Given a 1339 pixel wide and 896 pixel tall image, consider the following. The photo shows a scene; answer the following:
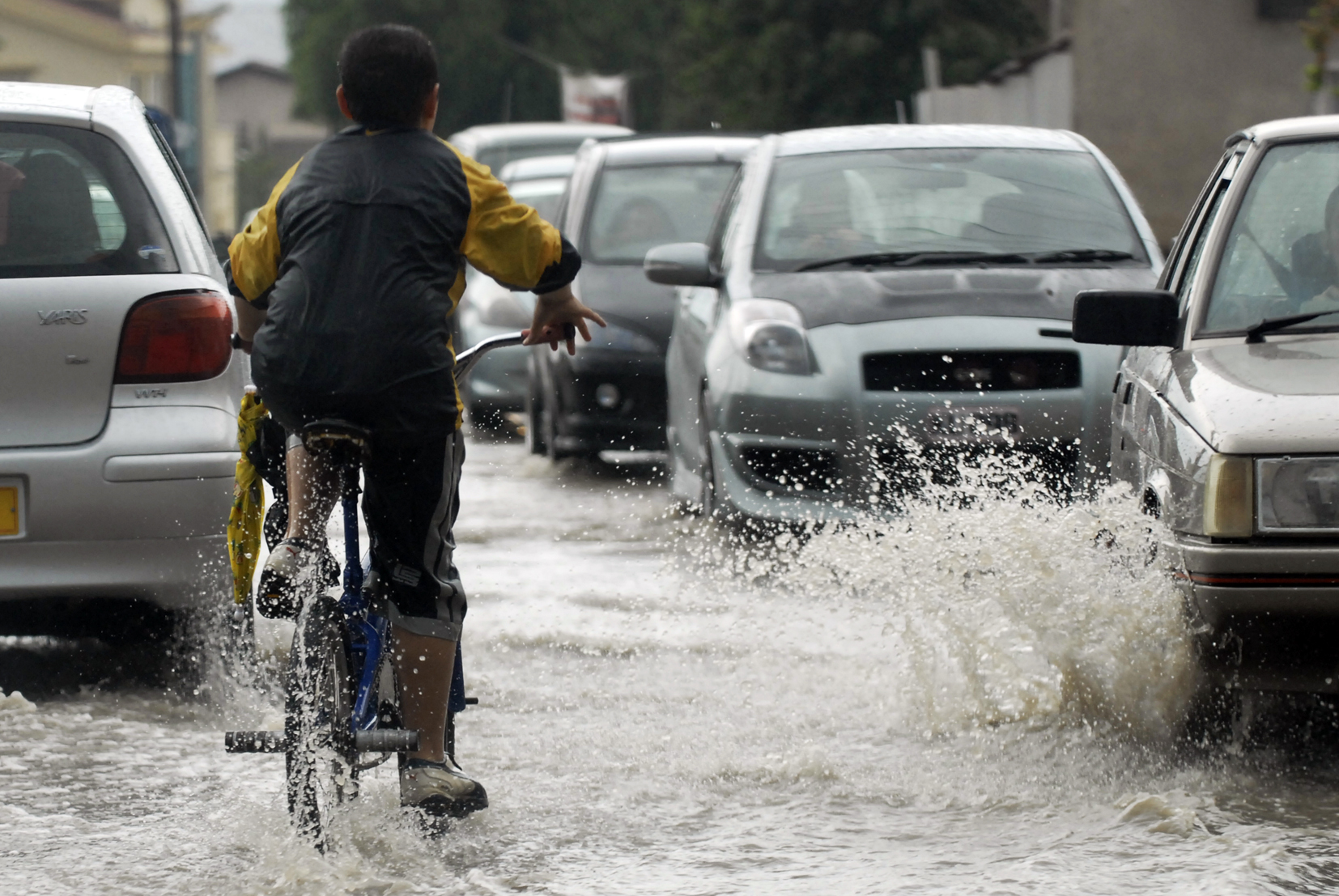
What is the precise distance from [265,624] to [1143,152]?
19.0m

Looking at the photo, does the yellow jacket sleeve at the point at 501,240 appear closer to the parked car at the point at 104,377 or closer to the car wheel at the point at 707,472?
the parked car at the point at 104,377

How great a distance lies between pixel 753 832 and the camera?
474cm

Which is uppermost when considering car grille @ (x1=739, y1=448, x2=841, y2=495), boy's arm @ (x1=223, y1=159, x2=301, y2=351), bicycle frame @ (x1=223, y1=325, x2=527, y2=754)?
boy's arm @ (x1=223, y1=159, x2=301, y2=351)

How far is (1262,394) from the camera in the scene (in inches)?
195

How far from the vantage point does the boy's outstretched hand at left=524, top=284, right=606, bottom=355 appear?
→ 4.62m

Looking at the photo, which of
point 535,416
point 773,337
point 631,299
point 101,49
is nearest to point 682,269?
point 773,337

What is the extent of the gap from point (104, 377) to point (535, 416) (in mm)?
6518

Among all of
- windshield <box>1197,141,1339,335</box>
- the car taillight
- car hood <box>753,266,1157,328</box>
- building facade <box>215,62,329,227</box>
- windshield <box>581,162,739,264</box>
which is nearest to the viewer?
windshield <box>1197,141,1339,335</box>

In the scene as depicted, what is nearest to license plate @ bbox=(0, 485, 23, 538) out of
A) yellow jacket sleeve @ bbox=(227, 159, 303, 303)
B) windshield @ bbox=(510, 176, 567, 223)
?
yellow jacket sleeve @ bbox=(227, 159, 303, 303)

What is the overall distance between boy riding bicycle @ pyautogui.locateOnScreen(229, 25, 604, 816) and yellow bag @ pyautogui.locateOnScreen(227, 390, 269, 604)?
18 centimetres

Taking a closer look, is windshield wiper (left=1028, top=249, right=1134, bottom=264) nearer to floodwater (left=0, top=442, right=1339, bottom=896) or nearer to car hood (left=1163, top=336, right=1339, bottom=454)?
floodwater (left=0, top=442, right=1339, bottom=896)

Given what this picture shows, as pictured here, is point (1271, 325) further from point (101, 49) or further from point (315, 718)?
point (101, 49)

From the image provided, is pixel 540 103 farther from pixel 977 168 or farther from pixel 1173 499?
pixel 1173 499

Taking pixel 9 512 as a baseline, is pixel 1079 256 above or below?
above
